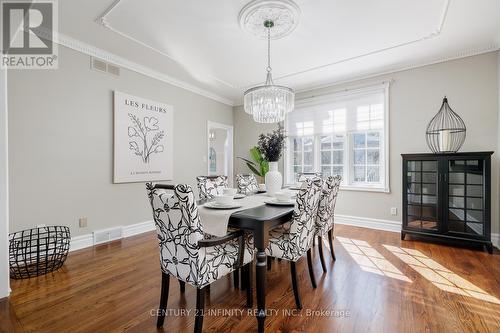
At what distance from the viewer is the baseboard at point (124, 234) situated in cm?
304

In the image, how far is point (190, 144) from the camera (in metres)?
4.69

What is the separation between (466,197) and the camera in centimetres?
309

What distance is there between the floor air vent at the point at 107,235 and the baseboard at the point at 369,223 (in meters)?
3.65

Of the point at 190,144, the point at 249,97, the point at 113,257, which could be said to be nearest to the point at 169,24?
the point at 249,97

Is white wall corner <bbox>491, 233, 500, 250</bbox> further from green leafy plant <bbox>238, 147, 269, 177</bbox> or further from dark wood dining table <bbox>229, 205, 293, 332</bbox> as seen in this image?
green leafy plant <bbox>238, 147, 269, 177</bbox>

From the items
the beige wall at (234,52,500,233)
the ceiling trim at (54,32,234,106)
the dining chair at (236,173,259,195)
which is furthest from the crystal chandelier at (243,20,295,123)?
the beige wall at (234,52,500,233)

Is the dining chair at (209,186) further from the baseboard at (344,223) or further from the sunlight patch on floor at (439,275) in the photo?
the sunlight patch on floor at (439,275)

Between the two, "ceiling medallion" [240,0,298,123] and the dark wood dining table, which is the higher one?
"ceiling medallion" [240,0,298,123]

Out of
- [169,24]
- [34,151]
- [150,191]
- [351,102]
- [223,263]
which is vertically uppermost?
[169,24]

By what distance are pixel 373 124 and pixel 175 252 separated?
12.7ft

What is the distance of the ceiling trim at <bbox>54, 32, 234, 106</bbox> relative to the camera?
2953 mm

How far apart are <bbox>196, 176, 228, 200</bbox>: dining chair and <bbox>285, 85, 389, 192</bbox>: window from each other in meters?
2.19

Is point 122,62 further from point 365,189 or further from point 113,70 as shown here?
point 365,189

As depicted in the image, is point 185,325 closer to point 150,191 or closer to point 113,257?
point 150,191
